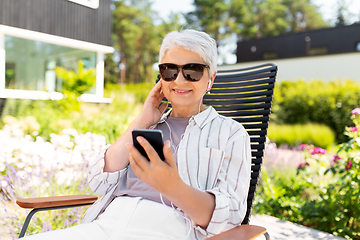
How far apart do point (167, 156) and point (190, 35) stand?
0.74 m

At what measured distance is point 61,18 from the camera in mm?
9047

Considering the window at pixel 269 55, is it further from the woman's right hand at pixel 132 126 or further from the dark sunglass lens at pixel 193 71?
the dark sunglass lens at pixel 193 71

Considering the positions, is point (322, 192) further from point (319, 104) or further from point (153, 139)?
point (319, 104)

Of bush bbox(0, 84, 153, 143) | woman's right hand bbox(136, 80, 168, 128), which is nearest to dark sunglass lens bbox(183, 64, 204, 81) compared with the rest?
woman's right hand bbox(136, 80, 168, 128)

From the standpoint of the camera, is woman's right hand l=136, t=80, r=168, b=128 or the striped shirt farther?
woman's right hand l=136, t=80, r=168, b=128

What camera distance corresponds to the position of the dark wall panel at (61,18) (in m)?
7.94

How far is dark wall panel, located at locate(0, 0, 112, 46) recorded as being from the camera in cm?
794

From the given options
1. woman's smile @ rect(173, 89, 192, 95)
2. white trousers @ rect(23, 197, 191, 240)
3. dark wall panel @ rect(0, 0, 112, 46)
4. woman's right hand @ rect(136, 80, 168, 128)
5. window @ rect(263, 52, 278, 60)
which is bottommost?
white trousers @ rect(23, 197, 191, 240)

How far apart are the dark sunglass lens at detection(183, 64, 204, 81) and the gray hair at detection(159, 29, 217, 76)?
0.19 ft

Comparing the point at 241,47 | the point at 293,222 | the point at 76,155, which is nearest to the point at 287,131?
the point at 293,222

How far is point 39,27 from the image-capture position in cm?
862

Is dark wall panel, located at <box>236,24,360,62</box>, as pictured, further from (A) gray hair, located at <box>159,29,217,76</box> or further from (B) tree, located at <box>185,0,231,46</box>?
(A) gray hair, located at <box>159,29,217,76</box>

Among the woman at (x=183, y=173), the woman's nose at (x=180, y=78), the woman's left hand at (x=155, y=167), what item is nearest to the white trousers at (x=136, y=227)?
the woman at (x=183, y=173)

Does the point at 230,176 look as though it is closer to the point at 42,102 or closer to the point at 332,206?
the point at 332,206
